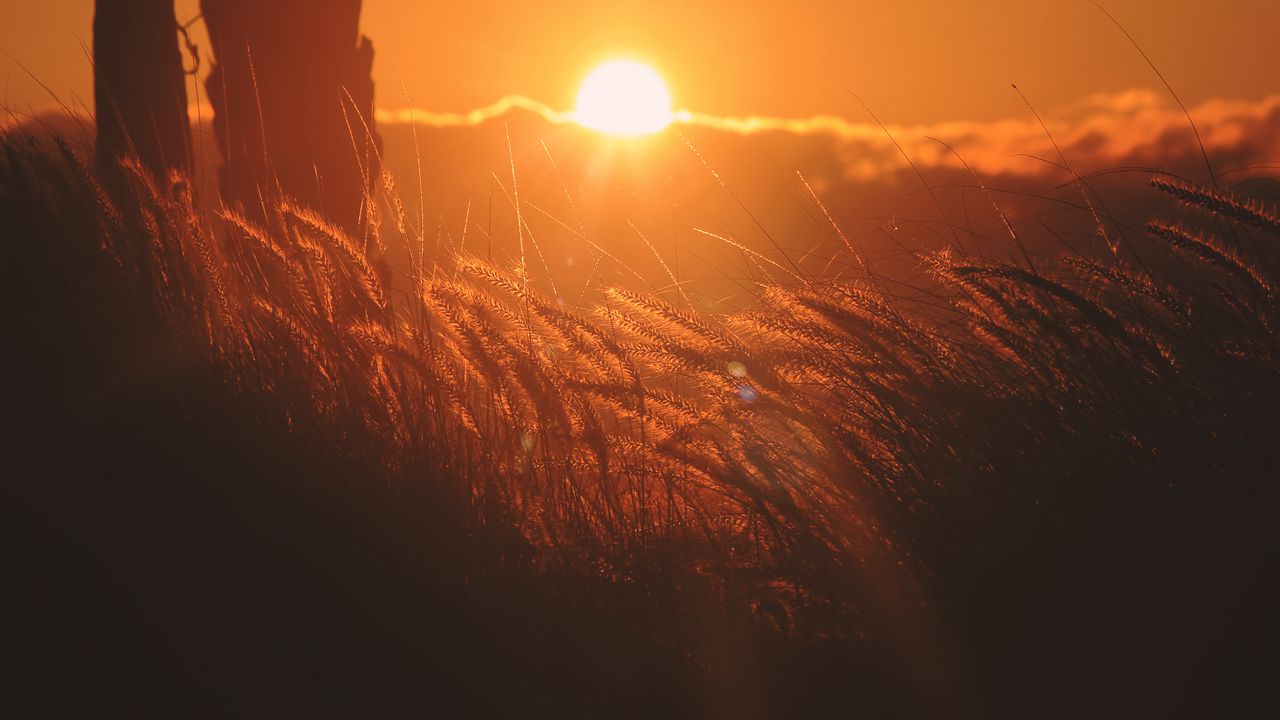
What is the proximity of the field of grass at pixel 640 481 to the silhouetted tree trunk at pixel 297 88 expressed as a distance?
1601mm

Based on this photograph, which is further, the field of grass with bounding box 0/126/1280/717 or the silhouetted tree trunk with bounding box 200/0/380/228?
the silhouetted tree trunk with bounding box 200/0/380/228

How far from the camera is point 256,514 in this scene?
62.7 inches

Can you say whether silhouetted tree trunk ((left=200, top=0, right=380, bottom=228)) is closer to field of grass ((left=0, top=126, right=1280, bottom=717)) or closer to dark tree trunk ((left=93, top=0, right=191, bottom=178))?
dark tree trunk ((left=93, top=0, right=191, bottom=178))

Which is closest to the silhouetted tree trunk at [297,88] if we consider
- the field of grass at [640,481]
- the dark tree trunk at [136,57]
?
the dark tree trunk at [136,57]

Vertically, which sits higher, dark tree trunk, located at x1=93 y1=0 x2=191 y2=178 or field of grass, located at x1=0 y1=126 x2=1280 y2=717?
dark tree trunk, located at x1=93 y1=0 x2=191 y2=178

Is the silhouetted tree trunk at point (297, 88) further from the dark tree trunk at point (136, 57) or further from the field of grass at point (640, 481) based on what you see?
the field of grass at point (640, 481)

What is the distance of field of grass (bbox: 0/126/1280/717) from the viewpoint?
4.42 feet

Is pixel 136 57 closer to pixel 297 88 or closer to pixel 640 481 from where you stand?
pixel 297 88

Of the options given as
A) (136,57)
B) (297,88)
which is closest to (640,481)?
(297,88)

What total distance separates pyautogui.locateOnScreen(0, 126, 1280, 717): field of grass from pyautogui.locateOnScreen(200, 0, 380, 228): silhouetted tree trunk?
5.25ft

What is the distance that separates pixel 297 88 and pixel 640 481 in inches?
107

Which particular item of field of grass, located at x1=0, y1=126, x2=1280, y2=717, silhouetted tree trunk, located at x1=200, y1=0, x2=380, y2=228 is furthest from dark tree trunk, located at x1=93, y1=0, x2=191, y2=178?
field of grass, located at x1=0, y1=126, x2=1280, y2=717

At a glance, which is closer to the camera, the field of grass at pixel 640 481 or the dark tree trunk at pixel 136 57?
the field of grass at pixel 640 481

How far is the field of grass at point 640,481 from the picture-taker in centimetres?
135
